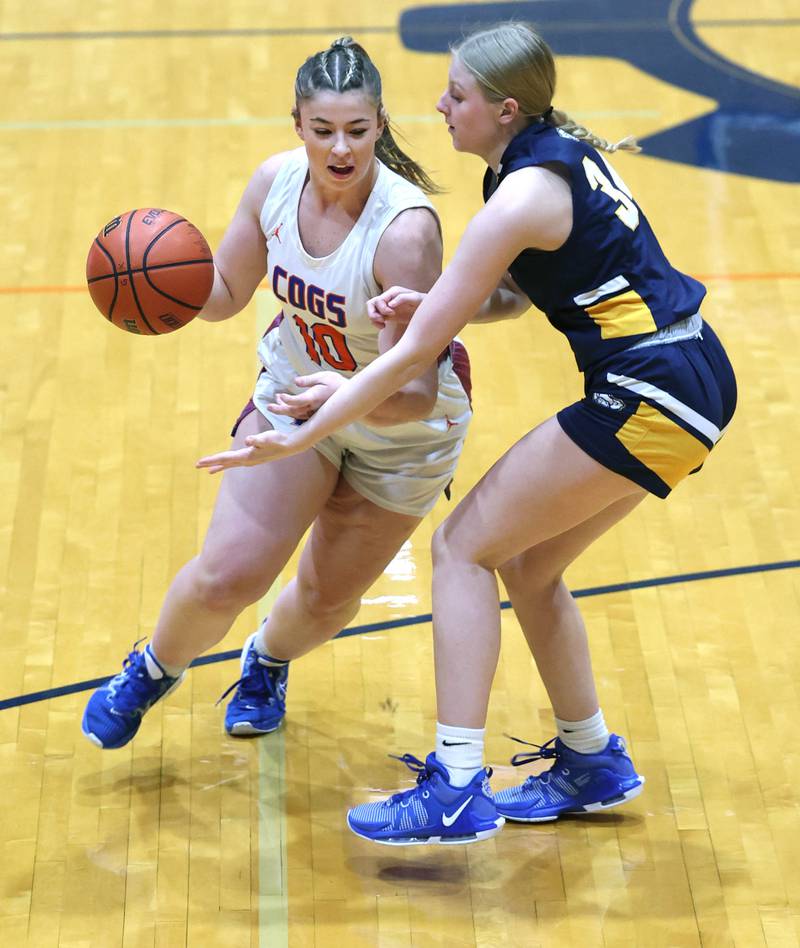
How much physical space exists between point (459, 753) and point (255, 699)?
0.90 m

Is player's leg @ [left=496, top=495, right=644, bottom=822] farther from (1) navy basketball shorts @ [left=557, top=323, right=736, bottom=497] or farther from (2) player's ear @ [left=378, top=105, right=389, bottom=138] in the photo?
(2) player's ear @ [left=378, top=105, right=389, bottom=138]

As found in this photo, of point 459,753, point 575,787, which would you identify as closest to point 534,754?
point 575,787

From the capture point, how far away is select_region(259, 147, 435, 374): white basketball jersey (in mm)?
3408

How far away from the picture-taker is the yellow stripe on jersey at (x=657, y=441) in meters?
3.21

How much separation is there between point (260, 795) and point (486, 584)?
37.8 inches

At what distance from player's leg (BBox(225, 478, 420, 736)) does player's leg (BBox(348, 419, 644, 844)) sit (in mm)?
393

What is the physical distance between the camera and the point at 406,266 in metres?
3.36

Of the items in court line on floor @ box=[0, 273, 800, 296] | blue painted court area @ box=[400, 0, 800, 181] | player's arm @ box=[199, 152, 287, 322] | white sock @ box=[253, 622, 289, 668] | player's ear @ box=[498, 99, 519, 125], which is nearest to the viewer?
player's ear @ box=[498, 99, 519, 125]

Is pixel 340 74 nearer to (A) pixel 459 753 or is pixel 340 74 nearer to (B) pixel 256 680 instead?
(A) pixel 459 753

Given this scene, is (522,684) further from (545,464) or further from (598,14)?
(598,14)

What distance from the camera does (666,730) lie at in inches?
162

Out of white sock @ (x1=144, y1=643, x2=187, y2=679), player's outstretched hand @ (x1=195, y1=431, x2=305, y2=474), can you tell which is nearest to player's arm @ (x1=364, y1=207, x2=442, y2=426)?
player's outstretched hand @ (x1=195, y1=431, x2=305, y2=474)

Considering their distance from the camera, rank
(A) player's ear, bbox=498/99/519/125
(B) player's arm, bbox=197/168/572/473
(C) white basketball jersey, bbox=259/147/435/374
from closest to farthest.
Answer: (B) player's arm, bbox=197/168/572/473
(A) player's ear, bbox=498/99/519/125
(C) white basketball jersey, bbox=259/147/435/374

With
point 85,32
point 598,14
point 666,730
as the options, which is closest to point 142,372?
point 666,730
